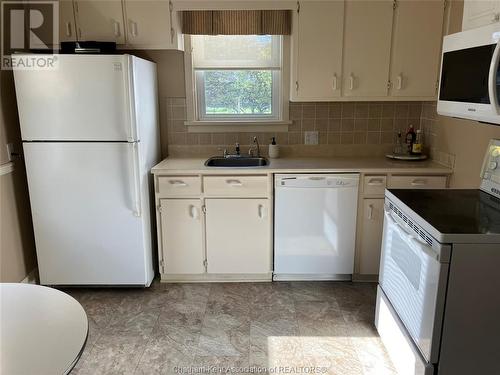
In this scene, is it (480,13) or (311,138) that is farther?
(311,138)

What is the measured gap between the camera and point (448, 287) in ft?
5.38

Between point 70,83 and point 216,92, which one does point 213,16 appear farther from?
point 70,83

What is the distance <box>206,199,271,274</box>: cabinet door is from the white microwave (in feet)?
4.56

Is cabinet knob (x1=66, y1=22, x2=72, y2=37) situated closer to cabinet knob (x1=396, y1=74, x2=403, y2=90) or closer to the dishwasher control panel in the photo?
the dishwasher control panel

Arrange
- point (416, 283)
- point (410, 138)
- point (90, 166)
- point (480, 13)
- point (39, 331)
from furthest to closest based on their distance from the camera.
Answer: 1. point (410, 138)
2. point (90, 166)
3. point (480, 13)
4. point (416, 283)
5. point (39, 331)

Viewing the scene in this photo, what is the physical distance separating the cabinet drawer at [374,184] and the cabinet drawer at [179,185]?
1.22 meters

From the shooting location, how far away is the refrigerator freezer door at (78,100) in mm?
2533

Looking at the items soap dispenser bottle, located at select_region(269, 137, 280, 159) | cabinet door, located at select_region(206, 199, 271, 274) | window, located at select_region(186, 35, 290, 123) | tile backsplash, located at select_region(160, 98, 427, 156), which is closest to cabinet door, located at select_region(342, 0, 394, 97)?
tile backsplash, located at select_region(160, 98, 427, 156)

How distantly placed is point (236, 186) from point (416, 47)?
1.66 metres

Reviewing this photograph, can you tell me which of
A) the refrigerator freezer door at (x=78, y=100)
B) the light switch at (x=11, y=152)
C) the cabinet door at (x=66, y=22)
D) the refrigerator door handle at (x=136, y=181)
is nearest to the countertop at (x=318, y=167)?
the refrigerator door handle at (x=136, y=181)

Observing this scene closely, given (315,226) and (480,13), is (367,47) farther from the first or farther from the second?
(315,226)

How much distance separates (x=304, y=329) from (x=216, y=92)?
79.4 inches

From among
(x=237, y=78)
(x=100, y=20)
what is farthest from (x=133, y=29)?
(x=237, y=78)

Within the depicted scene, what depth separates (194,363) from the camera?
2.23 meters
